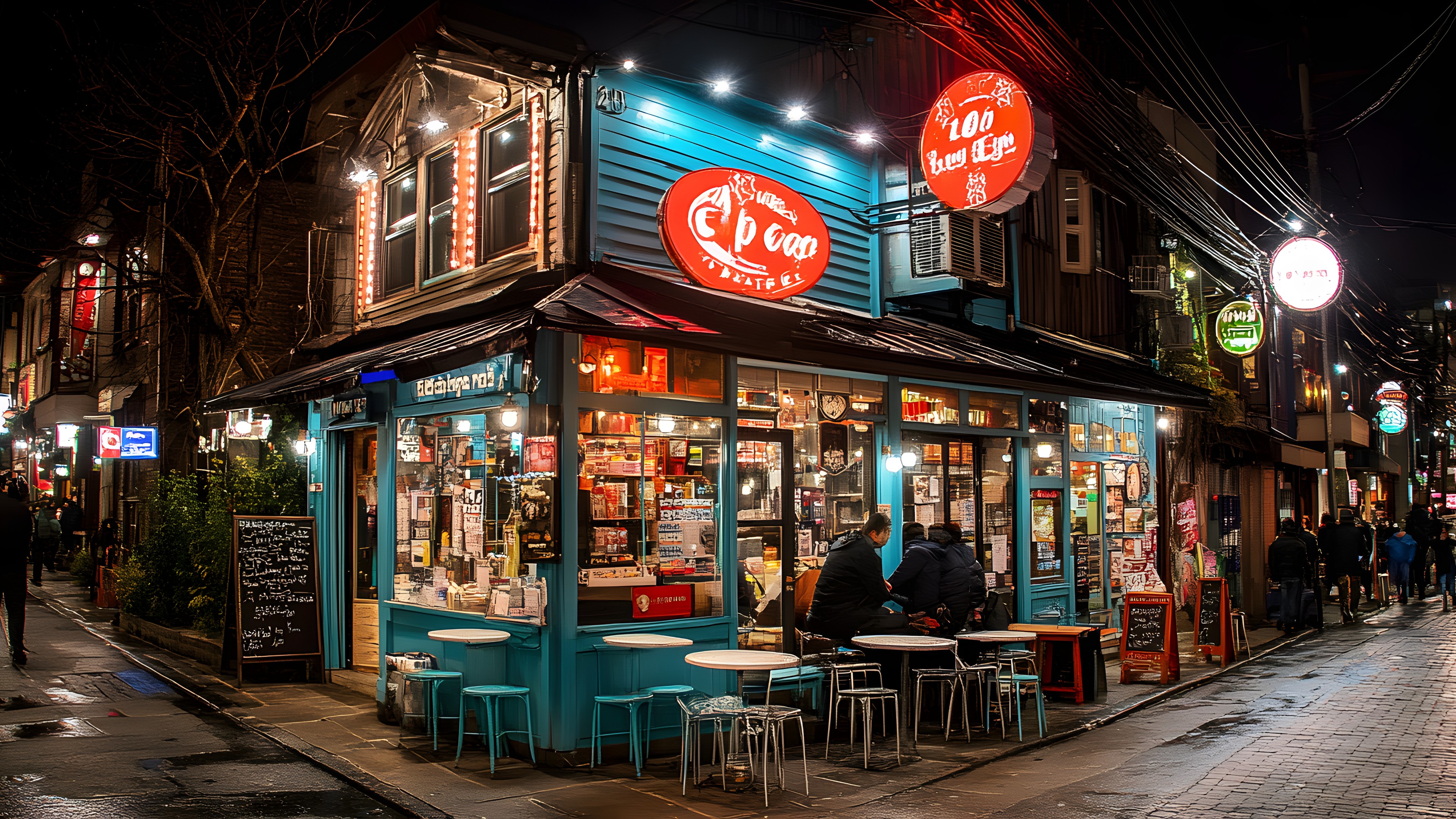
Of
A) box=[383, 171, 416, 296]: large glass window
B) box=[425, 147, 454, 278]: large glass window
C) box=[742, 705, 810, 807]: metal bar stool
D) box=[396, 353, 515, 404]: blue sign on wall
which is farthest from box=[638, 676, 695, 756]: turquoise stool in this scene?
box=[383, 171, 416, 296]: large glass window

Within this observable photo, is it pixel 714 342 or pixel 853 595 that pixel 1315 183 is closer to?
pixel 853 595

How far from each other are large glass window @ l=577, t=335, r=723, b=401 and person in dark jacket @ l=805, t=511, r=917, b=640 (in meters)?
1.78

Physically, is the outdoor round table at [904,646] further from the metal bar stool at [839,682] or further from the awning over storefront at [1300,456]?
the awning over storefront at [1300,456]

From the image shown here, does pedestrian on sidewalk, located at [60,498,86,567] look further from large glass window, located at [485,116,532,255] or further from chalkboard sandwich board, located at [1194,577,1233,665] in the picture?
chalkboard sandwich board, located at [1194,577,1233,665]

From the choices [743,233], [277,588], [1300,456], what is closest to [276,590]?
[277,588]

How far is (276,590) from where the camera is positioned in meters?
10.7

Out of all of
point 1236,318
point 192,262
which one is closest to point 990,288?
point 1236,318

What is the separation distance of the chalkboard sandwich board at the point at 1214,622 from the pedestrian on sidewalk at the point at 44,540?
21963 mm

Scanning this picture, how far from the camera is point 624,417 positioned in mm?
8727

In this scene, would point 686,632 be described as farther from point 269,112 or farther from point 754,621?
point 269,112

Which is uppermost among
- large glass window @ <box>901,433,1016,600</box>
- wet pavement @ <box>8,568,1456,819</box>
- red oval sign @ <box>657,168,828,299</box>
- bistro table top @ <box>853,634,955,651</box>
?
red oval sign @ <box>657,168,828,299</box>

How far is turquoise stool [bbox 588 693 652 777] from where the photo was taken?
25.3 ft

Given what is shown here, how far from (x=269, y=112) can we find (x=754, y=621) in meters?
11.8

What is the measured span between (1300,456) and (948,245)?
44.0 ft
